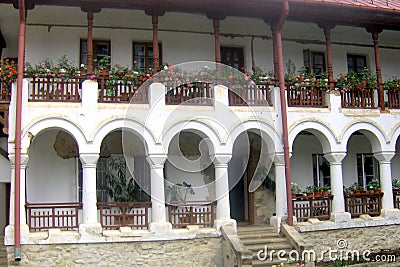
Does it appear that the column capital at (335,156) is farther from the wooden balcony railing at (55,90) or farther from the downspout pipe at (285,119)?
the wooden balcony railing at (55,90)

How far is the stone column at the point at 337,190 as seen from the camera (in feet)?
49.2

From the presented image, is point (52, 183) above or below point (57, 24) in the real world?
below

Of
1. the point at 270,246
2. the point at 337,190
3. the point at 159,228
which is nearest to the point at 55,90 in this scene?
the point at 159,228

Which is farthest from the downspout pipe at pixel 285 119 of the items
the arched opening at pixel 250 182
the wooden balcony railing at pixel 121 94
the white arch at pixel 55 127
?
the white arch at pixel 55 127

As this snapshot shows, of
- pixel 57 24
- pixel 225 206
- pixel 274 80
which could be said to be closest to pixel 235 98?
pixel 274 80

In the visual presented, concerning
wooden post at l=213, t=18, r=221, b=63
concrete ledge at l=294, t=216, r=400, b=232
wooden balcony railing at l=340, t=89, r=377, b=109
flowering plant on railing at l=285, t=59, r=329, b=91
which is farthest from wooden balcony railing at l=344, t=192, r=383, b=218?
wooden post at l=213, t=18, r=221, b=63

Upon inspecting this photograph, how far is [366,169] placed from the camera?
18141mm

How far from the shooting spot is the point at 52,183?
48.8 feet

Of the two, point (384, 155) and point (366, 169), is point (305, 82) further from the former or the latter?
point (366, 169)

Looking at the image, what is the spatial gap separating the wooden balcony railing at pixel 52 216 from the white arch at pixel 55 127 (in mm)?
1503

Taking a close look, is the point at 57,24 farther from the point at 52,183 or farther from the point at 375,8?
the point at 375,8

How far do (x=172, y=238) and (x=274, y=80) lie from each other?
513 cm

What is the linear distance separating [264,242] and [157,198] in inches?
115

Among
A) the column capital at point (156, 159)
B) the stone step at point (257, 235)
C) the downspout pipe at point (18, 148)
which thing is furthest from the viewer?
the stone step at point (257, 235)
